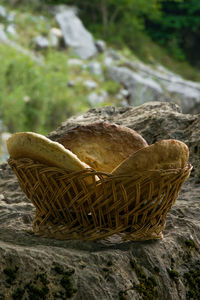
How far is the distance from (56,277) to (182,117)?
1.09 metres

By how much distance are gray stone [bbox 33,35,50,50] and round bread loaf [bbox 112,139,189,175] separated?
7300 millimetres

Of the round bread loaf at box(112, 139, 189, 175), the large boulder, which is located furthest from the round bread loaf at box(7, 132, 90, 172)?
the large boulder

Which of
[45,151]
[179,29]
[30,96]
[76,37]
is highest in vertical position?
[45,151]

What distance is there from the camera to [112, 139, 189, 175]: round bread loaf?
37.7 inches

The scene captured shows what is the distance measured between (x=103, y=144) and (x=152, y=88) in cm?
709

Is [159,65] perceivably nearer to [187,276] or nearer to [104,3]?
[104,3]

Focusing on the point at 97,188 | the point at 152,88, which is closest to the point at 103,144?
the point at 97,188

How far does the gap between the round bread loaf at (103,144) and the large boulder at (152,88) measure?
21.3 ft

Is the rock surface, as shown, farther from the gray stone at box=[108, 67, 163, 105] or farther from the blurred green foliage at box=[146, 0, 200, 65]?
the blurred green foliage at box=[146, 0, 200, 65]

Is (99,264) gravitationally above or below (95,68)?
above

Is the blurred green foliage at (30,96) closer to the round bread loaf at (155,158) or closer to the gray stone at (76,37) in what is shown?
the gray stone at (76,37)

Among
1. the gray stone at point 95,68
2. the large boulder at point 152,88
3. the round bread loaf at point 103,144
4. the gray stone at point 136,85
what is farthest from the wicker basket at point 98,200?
the gray stone at point 95,68

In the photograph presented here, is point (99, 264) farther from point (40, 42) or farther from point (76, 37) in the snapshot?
point (76, 37)

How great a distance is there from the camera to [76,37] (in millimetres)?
9297
